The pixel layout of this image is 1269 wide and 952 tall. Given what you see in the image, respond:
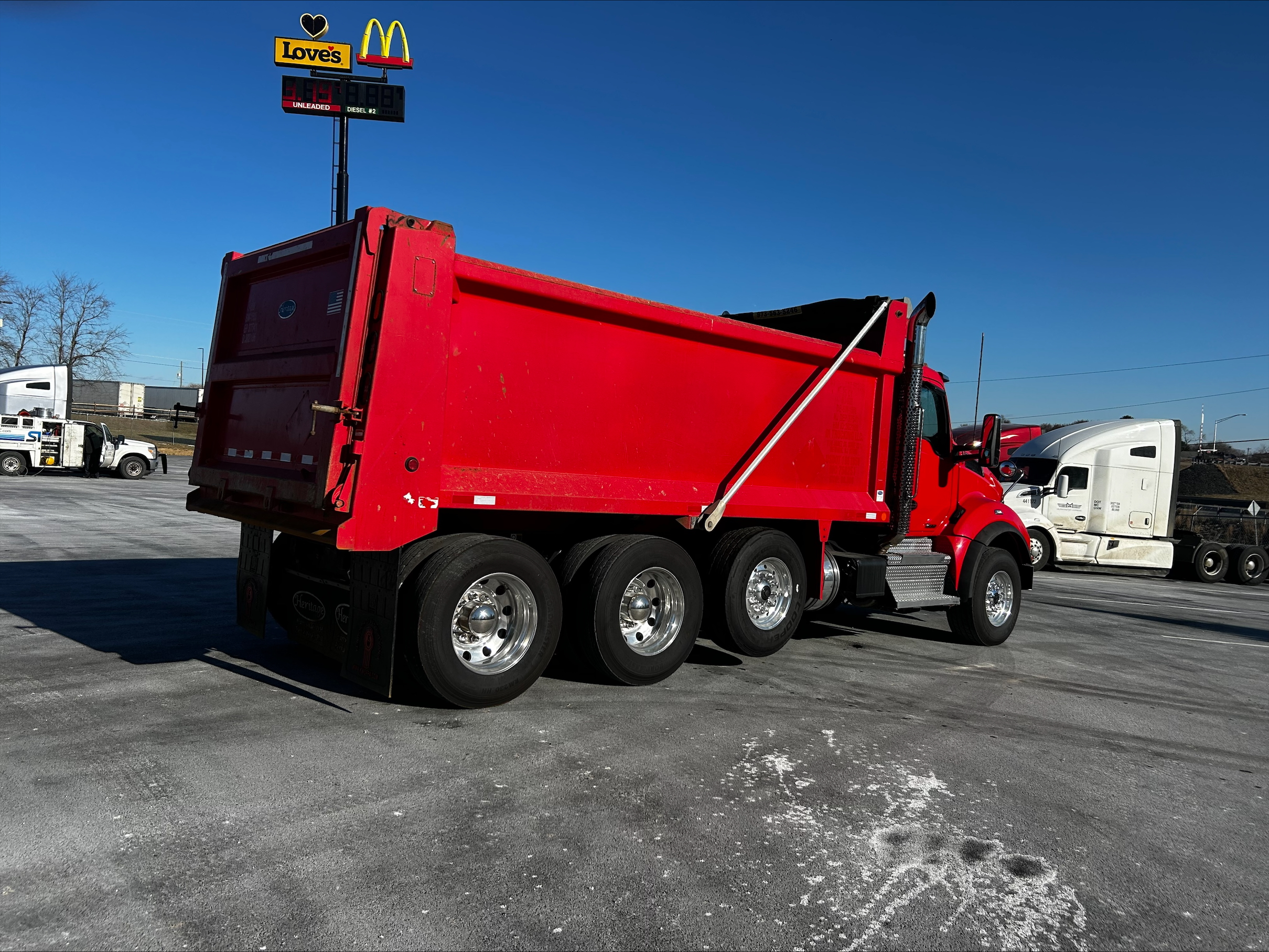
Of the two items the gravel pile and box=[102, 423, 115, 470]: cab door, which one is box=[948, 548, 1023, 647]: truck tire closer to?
box=[102, 423, 115, 470]: cab door

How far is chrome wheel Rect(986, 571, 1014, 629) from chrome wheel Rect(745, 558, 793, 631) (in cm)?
279

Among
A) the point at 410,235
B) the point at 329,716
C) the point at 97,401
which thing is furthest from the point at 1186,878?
the point at 97,401

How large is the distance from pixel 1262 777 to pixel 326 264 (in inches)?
247

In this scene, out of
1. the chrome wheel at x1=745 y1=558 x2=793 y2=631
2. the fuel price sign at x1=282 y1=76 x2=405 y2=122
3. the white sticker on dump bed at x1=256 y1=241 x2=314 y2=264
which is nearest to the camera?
the white sticker on dump bed at x1=256 y1=241 x2=314 y2=264

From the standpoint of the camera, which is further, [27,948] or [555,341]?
[555,341]

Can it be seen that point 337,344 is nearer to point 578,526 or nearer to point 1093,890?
point 578,526

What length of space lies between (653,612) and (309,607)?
2360 millimetres

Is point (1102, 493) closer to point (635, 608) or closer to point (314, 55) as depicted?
point (635, 608)

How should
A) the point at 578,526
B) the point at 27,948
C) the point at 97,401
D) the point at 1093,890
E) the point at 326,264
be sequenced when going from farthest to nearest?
the point at 97,401, the point at 578,526, the point at 326,264, the point at 1093,890, the point at 27,948

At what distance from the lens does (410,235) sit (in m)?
5.01

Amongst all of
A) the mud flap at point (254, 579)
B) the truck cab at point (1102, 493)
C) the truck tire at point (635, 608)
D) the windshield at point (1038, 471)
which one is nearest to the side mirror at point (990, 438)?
the truck tire at point (635, 608)

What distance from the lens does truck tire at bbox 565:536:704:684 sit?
235 inches

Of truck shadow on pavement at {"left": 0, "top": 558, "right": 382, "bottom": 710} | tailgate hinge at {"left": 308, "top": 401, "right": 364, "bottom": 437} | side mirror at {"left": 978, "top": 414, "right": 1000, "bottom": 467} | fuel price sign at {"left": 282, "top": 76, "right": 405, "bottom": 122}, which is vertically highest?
fuel price sign at {"left": 282, "top": 76, "right": 405, "bottom": 122}

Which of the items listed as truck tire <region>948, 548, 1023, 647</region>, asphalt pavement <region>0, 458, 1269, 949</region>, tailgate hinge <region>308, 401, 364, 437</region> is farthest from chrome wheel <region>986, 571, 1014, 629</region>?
tailgate hinge <region>308, 401, 364, 437</region>
